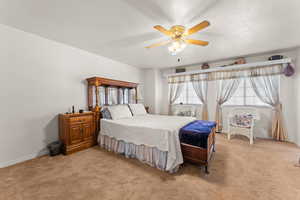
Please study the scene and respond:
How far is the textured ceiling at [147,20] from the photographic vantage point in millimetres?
1583

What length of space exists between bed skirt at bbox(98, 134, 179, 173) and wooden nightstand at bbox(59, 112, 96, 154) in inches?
12.6

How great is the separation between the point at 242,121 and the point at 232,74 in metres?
1.52

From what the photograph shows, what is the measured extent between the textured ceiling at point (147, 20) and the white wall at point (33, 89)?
301 mm

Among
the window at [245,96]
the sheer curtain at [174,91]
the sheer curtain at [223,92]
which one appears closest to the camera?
the window at [245,96]

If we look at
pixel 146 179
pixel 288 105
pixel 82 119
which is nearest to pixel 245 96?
pixel 288 105

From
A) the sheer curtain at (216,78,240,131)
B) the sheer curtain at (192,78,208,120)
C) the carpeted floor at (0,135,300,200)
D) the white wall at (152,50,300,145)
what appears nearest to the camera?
the carpeted floor at (0,135,300,200)

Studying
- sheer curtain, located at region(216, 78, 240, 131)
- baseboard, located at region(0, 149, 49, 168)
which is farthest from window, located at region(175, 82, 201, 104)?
baseboard, located at region(0, 149, 49, 168)

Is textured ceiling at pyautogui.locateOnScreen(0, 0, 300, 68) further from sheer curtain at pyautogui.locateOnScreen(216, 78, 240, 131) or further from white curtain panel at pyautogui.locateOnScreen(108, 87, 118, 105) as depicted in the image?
white curtain panel at pyautogui.locateOnScreen(108, 87, 118, 105)

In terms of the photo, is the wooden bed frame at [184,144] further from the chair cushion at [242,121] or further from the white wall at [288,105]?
the white wall at [288,105]

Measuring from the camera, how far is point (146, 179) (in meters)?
1.72

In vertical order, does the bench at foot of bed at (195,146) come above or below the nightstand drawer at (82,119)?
below

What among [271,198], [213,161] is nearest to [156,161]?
[213,161]

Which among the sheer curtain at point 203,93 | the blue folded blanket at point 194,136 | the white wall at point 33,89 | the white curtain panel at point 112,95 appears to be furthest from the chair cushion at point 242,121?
the white wall at point 33,89

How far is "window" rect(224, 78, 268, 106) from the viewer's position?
367 centimetres
